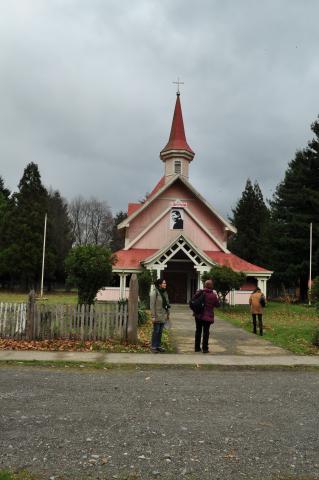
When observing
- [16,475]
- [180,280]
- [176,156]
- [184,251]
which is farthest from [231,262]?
[16,475]

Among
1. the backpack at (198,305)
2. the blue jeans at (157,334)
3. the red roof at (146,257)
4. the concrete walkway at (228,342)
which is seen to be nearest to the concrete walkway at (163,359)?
the blue jeans at (157,334)

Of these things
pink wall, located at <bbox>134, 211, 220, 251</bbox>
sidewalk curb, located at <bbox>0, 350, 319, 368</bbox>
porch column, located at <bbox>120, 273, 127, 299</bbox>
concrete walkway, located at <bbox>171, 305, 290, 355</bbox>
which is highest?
pink wall, located at <bbox>134, 211, 220, 251</bbox>

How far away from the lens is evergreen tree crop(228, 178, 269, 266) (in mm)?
61188

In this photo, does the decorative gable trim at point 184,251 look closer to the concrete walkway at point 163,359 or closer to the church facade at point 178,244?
the church facade at point 178,244

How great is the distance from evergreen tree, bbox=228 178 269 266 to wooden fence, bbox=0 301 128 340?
4775 cm

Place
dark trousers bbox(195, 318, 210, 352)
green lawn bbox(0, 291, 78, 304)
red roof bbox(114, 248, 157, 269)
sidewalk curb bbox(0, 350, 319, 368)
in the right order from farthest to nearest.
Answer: green lawn bbox(0, 291, 78, 304) < red roof bbox(114, 248, 157, 269) < dark trousers bbox(195, 318, 210, 352) < sidewalk curb bbox(0, 350, 319, 368)

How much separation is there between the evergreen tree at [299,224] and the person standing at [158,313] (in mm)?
32381

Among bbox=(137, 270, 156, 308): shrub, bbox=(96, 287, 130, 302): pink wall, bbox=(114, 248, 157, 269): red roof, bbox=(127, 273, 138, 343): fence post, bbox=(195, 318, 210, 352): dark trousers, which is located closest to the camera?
bbox=(195, 318, 210, 352): dark trousers

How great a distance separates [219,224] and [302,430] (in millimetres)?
31117

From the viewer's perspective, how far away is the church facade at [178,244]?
30.2 metres

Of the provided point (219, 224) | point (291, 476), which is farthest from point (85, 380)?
point (219, 224)

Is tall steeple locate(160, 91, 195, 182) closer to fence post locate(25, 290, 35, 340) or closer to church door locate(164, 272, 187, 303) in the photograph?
church door locate(164, 272, 187, 303)

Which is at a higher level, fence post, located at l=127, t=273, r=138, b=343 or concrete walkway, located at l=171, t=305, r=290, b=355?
fence post, located at l=127, t=273, r=138, b=343

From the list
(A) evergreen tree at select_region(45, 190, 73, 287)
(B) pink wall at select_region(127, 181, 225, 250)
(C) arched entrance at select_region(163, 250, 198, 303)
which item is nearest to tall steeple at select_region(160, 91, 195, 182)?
(B) pink wall at select_region(127, 181, 225, 250)
